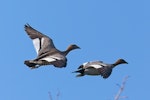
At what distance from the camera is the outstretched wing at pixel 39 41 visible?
70.3 ft

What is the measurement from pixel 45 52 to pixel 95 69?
2739mm

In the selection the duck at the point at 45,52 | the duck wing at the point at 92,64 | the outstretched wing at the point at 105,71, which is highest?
the duck at the point at 45,52

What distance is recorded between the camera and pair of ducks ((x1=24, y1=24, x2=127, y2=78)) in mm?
17686

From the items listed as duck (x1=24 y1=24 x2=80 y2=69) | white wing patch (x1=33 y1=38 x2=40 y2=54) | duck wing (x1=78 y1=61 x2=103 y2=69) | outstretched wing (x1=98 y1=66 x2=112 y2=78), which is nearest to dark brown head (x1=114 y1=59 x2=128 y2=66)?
duck (x1=24 y1=24 x2=80 y2=69)

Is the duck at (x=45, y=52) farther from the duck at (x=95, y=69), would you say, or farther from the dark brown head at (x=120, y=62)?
the dark brown head at (x=120, y=62)

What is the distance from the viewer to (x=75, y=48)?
24891 millimetres

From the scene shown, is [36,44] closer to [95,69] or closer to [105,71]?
[95,69]

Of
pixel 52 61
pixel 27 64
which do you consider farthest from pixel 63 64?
pixel 27 64

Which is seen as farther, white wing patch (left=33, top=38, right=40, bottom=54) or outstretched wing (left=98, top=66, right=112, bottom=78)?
white wing patch (left=33, top=38, right=40, bottom=54)

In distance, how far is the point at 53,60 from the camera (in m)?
17.9

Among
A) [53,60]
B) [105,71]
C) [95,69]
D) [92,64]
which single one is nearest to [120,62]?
[92,64]

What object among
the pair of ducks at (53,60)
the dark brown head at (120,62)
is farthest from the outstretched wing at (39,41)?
the dark brown head at (120,62)

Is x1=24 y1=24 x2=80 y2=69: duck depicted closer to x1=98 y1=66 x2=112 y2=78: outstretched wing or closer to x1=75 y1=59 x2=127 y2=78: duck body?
x1=75 y1=59 x2=127 y2=78: duck body

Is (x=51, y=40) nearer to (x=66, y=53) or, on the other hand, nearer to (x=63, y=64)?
(x=66, y=53)
